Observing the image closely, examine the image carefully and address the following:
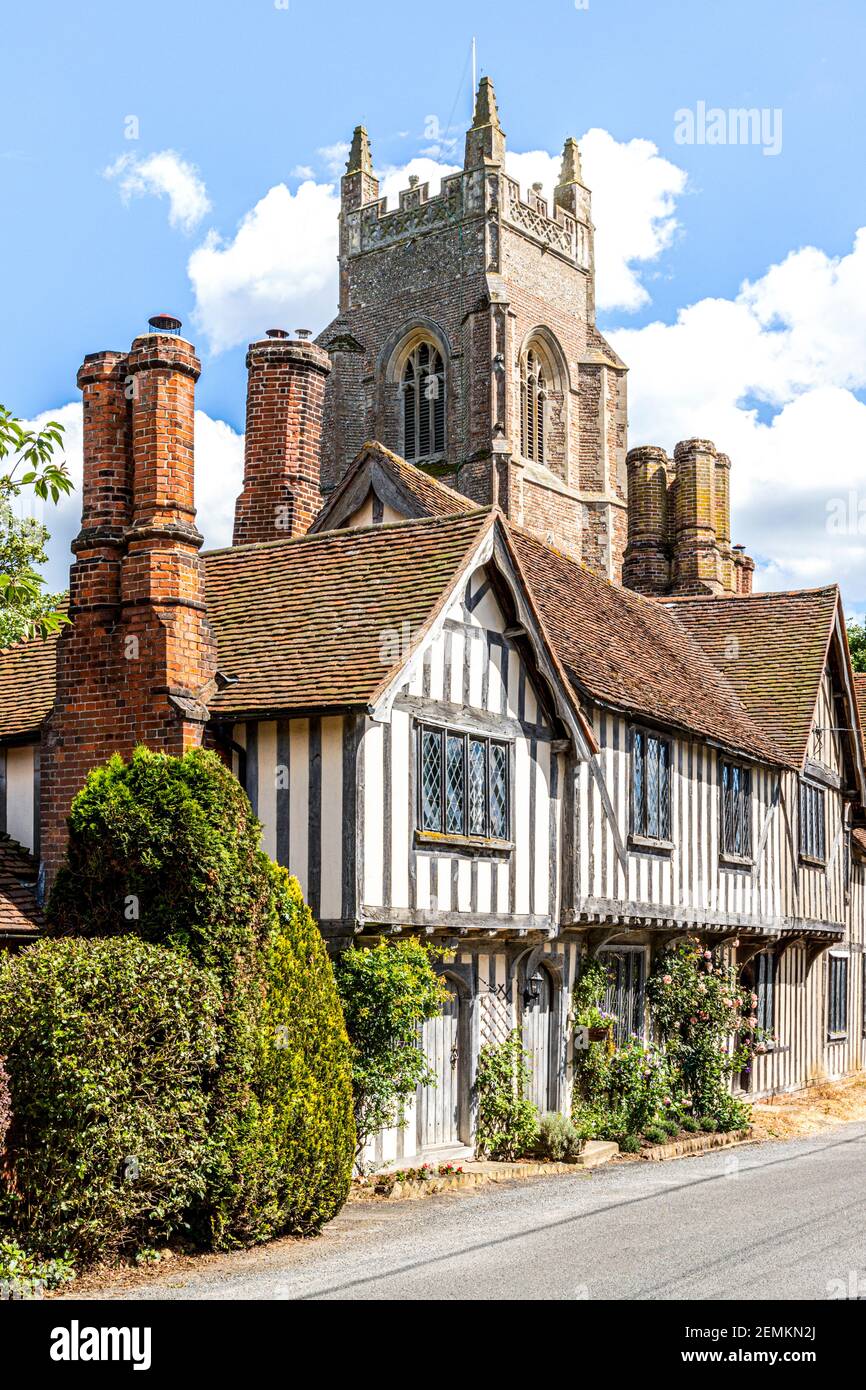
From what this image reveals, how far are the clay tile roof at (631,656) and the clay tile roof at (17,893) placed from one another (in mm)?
5731

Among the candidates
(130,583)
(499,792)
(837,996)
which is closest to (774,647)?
(837,996)

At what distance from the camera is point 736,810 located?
68.5ft

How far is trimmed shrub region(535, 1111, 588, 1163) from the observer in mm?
15477

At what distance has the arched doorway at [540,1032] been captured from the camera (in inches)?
642

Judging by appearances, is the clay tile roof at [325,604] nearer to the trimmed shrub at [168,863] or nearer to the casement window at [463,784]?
the casement window at [463,784]

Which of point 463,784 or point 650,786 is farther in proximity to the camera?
point 650,786

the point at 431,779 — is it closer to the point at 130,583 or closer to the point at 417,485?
the point at 130,583

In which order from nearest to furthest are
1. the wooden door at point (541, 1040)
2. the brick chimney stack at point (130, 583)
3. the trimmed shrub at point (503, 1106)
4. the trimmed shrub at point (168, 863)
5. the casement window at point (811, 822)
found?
the trimmed shrub at point (168, 863) → the brick chimney stack at point (130, 583) → the trimmed shrub at point (503, 1106) → the wooden door at point (541, 1040) → the casement window at point (811, 822)

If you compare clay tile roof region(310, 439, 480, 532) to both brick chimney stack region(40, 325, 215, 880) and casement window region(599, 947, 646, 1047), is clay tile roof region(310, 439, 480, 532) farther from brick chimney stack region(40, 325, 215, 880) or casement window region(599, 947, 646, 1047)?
casement window region(599, 947, 646, 1047)

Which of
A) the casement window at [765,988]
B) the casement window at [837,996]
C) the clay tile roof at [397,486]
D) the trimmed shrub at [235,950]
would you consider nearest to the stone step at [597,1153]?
the trimmed shrub at [235,950]

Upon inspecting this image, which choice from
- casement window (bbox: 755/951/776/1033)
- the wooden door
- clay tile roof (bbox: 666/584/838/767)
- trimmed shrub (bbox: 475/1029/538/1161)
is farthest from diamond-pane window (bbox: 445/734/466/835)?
casement window (bbox: 755/951/776/1033)

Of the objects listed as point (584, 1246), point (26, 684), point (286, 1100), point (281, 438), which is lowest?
point (584, 1246)

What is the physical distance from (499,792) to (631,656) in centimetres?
506

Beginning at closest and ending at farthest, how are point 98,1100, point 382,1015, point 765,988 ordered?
point 98,1100
point 382,1015
point 765,988
